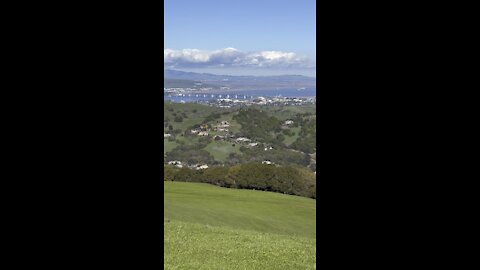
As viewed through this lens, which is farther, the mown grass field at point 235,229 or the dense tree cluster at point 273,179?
the dense tree cluster at point 273,179

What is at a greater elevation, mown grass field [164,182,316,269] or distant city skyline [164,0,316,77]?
distant city skyline [164,0,316,77]

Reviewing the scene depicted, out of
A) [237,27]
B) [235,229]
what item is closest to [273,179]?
[235,229]

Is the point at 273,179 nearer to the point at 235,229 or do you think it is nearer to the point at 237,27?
the point at 235,229

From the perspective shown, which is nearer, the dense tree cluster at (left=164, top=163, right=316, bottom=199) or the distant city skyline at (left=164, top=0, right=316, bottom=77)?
the distant city skyline at (left=164, top=0, right=316, bottom=77)
